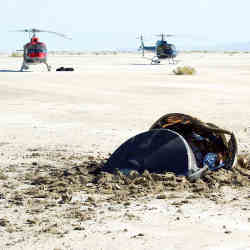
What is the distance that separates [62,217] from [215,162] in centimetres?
313

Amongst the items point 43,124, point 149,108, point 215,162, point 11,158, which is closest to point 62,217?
point 215,162

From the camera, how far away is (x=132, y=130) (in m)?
14.3

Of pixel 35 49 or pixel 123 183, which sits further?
pixel 35 49

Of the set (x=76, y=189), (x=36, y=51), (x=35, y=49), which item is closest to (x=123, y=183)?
(x=76, y=189)

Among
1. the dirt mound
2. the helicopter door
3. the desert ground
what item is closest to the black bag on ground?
the dirt mound

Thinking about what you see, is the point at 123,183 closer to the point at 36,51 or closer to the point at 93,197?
the point at 93,197

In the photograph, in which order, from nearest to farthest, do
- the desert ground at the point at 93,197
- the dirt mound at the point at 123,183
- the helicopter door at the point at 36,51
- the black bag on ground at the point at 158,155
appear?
the desert ground at the point at 93,197, the dirt mound at the point at 123,183, the black bag on ground at the point at 158,155, the helicopter door at the point at 36,51

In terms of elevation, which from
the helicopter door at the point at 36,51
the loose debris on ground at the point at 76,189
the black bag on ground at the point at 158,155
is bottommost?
the loose debris on ground at the point at 76,189

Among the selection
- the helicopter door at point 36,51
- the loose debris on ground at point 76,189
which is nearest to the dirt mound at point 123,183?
the loose debris on ground at point 76,189

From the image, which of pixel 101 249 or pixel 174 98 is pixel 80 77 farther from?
pixel 101 249

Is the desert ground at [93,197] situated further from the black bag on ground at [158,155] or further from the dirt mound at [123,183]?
the black bag on ground at [158,155]

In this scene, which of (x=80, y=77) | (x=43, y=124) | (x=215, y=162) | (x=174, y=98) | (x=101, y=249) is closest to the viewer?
(x=101, y=249)

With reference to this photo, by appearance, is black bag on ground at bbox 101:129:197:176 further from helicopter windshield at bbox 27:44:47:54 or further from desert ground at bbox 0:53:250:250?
helicopter windshield at bbox 27:44:47:54

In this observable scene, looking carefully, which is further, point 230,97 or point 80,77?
point 80,77
